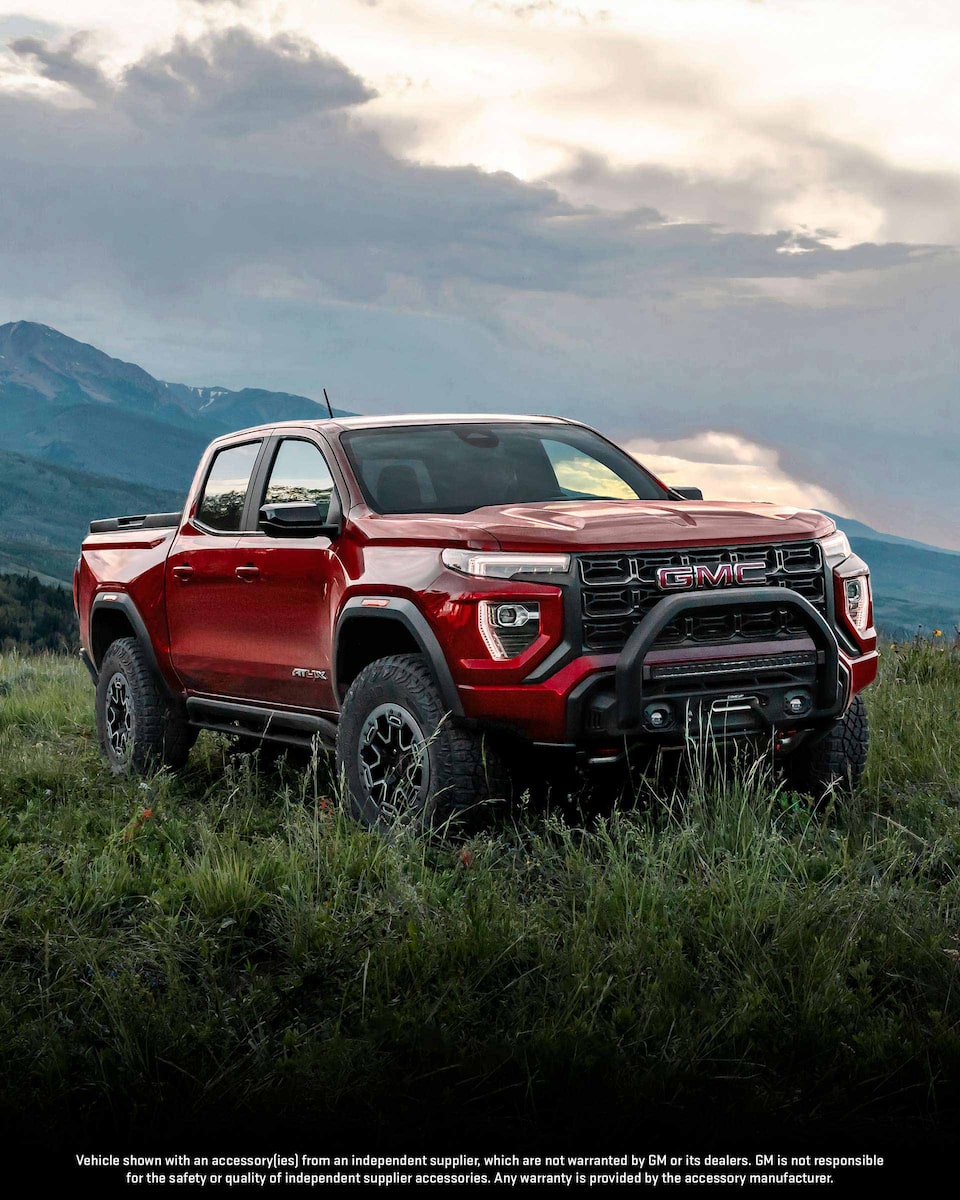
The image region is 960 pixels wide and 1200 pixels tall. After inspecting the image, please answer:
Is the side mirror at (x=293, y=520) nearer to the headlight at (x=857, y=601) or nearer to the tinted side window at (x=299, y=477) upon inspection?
the tinted side window at (x=299, y=477)

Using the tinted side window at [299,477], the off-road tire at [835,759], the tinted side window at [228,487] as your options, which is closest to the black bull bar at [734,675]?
the off-road tire at [835,759]

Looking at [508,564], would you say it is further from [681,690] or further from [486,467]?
[486,467]

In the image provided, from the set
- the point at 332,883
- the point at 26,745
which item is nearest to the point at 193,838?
the point at 332,883

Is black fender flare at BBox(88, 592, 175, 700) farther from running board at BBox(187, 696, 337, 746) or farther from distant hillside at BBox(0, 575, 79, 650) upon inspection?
distant hillside at BBox(0, 575, 79, 650)

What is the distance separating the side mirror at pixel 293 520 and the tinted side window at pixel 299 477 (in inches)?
10.4

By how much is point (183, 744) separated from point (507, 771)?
321cm

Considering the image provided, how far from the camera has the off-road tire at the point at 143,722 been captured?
801 centimetres

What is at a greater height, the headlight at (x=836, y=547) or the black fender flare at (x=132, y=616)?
the headlight at (x=836, y=547)

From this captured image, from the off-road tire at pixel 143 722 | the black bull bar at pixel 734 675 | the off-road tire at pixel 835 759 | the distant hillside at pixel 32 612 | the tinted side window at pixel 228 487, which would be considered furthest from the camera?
the distant hillside at pixel 32 612

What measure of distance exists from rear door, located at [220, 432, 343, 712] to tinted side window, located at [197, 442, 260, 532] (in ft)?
0.64

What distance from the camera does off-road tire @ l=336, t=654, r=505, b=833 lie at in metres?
5.39

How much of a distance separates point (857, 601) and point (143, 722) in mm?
4268

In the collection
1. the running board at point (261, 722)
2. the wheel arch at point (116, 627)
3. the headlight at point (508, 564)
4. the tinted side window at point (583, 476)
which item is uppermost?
the tinted side window at point (583, 476)

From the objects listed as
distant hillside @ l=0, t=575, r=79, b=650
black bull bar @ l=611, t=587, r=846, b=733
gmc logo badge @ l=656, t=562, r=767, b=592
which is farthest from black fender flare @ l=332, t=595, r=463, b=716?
distant hillside @ l=0, t=575, r=79, b=650
